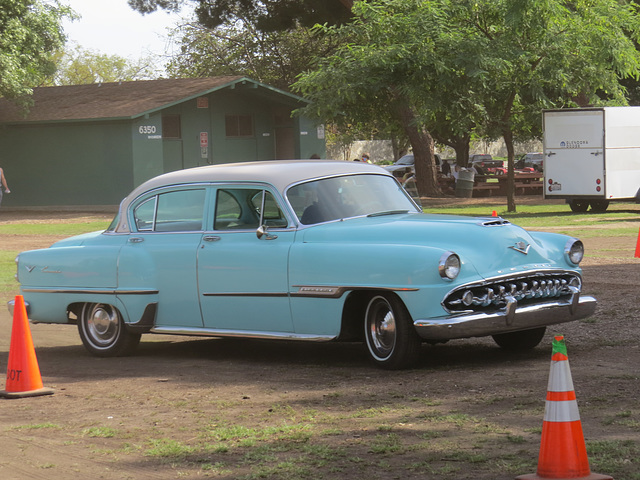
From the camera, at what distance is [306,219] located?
27.9 feet

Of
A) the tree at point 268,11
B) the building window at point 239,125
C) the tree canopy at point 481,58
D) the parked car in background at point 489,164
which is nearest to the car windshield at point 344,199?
the tree canopy at point 481,58

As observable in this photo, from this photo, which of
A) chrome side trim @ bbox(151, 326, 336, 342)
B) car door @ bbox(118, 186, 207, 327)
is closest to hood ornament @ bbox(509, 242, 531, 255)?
chrome side trim @ bbox(151, 326, 336, 342)

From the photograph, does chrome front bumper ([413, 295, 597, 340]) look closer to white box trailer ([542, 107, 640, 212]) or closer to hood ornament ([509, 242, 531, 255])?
hood ornament ([509, 242, 531, 255])

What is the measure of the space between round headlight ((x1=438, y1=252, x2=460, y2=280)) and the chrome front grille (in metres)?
0.12

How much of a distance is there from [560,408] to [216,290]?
4.42 meters

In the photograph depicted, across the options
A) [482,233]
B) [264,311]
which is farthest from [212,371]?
[482,233]

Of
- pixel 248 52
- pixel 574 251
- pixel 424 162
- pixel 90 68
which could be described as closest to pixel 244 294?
pixel 574 251

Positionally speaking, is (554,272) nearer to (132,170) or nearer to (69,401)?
(69,401)

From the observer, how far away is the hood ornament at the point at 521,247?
7.92m

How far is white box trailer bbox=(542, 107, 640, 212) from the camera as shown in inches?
1077

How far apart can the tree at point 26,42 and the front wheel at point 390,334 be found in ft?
90.8

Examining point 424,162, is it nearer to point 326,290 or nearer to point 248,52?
point 248,52

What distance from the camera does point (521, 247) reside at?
7965 millimetres

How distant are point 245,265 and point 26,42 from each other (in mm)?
28959
